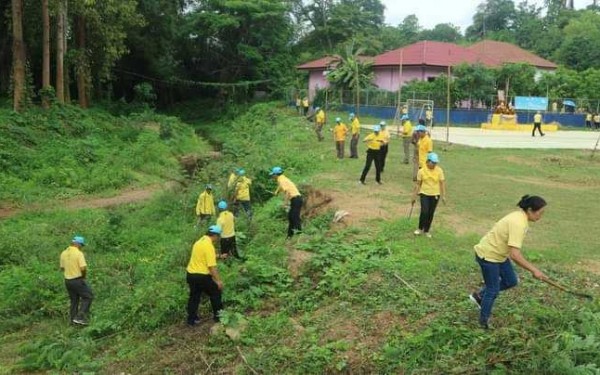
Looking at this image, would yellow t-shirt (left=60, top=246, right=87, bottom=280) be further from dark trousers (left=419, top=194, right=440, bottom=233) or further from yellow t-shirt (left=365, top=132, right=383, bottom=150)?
yellow t-shirt (left=365, top=132, right=383, bottom=150)

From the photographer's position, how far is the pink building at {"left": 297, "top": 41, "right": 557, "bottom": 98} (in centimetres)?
4678

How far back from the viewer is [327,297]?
361 inches

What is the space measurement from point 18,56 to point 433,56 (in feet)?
104

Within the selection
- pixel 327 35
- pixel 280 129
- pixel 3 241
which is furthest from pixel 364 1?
pixel 3 241

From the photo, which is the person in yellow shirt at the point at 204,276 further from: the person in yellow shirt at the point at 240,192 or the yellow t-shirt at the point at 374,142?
the yellow t-shirt at the point at 374,142

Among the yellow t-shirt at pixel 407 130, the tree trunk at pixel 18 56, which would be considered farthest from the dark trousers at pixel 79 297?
the tree trunk at pixel 18 56

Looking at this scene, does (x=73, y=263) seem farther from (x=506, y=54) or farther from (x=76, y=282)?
(x=506, y=54)

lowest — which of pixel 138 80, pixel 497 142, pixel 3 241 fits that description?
pixel 3 241

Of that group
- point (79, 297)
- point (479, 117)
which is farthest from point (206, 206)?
point (479, 117)

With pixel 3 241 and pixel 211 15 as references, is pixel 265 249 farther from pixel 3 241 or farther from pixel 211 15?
pixel 211 15

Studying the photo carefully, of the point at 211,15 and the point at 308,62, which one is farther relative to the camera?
the point at 308,62

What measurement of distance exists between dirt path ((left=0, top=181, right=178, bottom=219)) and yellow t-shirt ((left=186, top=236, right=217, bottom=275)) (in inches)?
396

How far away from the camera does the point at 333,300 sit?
9070 millimetres

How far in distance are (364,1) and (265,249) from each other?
62.8 meters
